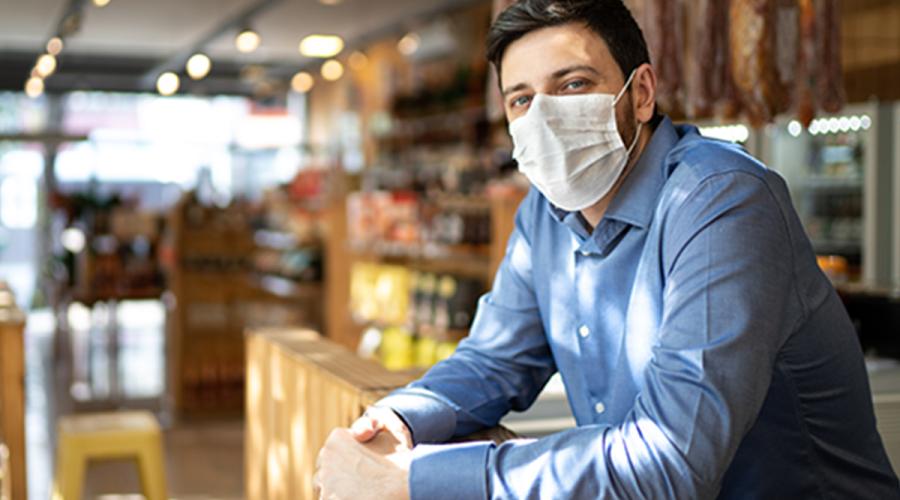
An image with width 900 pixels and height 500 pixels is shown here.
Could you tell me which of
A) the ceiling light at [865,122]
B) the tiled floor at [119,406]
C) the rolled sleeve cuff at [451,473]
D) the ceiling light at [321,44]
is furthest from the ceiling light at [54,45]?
the rolled sleeve cuff at [451,473]

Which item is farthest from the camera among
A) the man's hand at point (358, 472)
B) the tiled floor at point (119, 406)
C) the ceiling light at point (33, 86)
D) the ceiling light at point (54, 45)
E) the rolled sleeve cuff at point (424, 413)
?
the ceiling light at point (33, 86)

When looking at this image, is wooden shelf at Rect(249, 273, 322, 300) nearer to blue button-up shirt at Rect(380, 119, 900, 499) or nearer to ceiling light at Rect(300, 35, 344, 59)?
ceiling light at Rect(300, 35, 344, 59)

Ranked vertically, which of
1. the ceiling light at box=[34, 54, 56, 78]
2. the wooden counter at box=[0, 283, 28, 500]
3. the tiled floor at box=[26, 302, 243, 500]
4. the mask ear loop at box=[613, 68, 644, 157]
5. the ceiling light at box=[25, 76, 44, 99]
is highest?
the ceiling light at box=[25, 76, 44, 99]

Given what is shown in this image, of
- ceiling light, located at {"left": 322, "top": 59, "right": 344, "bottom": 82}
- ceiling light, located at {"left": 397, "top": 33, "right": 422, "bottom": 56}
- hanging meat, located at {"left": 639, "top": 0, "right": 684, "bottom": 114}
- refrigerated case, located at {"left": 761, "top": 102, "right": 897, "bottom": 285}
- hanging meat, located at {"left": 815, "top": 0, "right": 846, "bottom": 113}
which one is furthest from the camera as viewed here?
ceiling light, located at {"left": 322, "top": 59, "right": 344, "bottom": 82}

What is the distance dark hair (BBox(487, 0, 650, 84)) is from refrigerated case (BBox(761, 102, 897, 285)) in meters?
4.16

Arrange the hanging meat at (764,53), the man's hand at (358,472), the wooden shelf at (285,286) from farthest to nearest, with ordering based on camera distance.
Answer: the wooden shelf at (285,286), the hanging meat at (764,53), the man's hand at (358,472)

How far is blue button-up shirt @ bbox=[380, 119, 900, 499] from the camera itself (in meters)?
1.30

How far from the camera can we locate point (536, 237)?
186cm

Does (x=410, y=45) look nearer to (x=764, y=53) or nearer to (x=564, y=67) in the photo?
(x=764, y=53)

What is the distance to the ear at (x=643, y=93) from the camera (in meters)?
1.64

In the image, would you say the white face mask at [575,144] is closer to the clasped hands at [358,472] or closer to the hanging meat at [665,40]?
the clasped hands at [358,472]

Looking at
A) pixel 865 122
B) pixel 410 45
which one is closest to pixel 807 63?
pixel 865 122

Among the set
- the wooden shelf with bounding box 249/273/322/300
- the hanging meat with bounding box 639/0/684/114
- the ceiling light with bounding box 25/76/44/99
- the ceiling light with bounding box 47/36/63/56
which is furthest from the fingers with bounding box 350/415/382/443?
the ceiling light with bounding box 25/76/44/99

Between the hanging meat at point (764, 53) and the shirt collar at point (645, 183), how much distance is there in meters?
1.97
